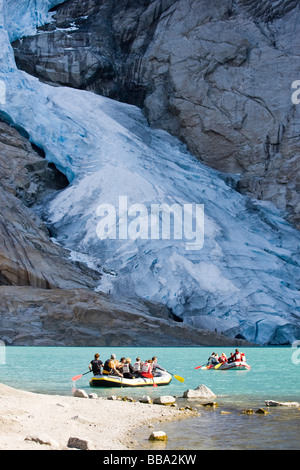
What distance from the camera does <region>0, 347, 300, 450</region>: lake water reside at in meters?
8.03

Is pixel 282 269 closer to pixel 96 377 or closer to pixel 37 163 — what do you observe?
pixel 37 163

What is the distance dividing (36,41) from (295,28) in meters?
17.9

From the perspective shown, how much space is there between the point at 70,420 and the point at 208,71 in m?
36.2

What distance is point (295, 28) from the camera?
1682 inches

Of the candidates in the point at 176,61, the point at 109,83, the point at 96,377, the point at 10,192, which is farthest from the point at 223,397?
the point at 109,83

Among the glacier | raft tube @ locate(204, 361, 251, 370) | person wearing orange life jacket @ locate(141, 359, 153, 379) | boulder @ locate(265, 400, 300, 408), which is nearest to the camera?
boulder @ locate(265, 400, 300, 408)

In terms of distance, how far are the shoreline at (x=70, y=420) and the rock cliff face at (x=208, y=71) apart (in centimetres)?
2918

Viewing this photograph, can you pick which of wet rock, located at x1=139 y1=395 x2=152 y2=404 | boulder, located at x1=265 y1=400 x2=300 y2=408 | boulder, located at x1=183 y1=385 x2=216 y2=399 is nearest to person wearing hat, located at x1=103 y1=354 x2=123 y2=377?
boulder, located at x1=183 y1=385 x2=216 y2=399

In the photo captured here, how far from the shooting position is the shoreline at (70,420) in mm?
6996

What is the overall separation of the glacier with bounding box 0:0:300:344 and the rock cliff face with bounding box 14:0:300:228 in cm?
154

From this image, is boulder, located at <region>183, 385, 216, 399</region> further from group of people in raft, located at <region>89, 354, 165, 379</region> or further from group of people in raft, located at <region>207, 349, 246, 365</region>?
group of people in raft, located at <region>207, 349, 246, 365</region>

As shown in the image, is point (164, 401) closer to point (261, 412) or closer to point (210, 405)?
point (210, 405)

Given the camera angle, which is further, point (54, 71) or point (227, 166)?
point (54, 71)

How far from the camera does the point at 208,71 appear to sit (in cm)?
4191
